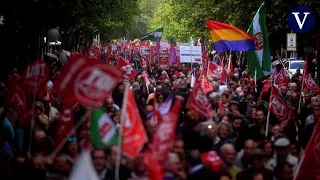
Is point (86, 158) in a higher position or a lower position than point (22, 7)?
lower

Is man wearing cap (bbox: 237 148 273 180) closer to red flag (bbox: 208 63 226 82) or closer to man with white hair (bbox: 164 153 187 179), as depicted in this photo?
man with white hair (bbox: 164 153 187 179)

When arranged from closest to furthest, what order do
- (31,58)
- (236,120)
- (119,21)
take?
(236,120), (31,58), (119,21)

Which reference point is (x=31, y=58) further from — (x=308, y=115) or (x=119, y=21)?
(x=119, y=21)

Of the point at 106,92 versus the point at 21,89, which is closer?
the point at 106,92

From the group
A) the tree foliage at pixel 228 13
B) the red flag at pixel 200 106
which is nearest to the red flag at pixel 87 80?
the red flag at pixel 200 106

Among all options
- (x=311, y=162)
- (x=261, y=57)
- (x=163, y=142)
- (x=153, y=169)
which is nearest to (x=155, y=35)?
(x=261, y=57)

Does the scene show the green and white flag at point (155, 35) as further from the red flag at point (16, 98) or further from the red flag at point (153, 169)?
the red flag at point (153, 169)

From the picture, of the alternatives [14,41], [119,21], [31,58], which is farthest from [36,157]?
[119,21]

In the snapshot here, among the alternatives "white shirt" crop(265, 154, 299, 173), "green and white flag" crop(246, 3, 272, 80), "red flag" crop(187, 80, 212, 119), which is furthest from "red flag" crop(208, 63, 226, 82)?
"white shirt" crop(265, 154, 299, 173)

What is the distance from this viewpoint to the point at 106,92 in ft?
35.1

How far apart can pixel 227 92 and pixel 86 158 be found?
11.9 m

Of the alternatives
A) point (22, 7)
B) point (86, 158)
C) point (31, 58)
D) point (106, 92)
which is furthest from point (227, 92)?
point (31, 58)

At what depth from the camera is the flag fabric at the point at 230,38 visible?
20122 millimetres

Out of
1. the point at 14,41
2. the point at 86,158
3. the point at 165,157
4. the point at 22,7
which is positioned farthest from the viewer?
the point at 14,41
